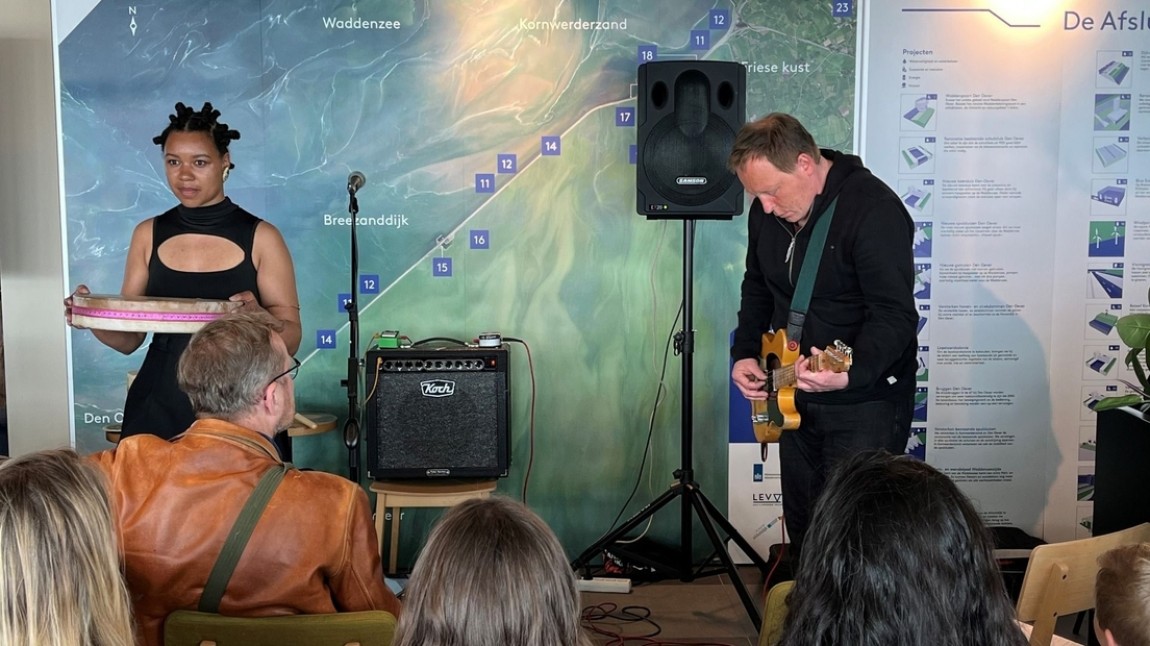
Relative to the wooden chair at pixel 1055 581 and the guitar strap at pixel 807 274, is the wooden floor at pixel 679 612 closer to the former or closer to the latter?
the guitar strap at pixel 807 274

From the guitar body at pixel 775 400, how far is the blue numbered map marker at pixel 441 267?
1.46 m

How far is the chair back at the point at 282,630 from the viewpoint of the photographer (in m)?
1.69

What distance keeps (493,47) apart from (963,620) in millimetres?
3346

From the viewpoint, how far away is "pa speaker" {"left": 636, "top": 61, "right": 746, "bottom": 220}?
3.96m

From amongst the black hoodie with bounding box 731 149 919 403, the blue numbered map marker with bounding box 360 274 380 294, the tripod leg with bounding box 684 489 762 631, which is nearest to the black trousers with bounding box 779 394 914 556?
the black hoodie with bounding box 731 149 919 403

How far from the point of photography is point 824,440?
3.14 m

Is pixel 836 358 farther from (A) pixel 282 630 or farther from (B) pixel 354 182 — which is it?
(B) pixel 354 182

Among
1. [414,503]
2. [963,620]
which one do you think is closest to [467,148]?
[414,503]

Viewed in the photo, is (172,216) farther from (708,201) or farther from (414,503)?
(708,201)

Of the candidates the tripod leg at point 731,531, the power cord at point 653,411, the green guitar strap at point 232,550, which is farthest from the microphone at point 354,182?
the green guitar strap at point 232,550

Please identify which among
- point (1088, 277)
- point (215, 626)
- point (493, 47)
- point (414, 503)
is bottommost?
point (414, 503)

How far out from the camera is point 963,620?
146 centimetres

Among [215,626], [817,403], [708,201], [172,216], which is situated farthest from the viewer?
[708,201]

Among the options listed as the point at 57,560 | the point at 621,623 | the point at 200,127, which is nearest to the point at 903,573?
the point at 57,560
